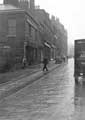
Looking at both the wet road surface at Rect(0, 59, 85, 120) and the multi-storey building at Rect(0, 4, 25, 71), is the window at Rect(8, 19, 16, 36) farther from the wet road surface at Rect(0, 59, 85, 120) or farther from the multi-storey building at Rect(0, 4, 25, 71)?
the wet road surface at Rect(0, 59, 85, 120)

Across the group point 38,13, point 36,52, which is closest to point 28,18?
point 36,52

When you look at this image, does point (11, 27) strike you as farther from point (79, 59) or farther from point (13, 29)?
point (79, 59)

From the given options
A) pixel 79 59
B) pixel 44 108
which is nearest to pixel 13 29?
pixel 79 59

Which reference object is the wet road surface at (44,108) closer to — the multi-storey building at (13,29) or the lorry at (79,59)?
the lorry at (79,59)

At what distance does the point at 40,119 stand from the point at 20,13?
29.2 m

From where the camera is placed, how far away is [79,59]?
18438mm

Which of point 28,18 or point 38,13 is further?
point 38,13

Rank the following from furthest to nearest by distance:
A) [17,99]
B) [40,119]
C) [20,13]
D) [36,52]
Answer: [36,52] < [20,13] < [17,99] < [40,119]

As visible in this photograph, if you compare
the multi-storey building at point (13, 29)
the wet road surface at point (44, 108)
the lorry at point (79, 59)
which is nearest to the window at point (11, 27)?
the multi-storey building at point (13, 29)

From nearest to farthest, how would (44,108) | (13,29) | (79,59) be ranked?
1. (44,108)
2. (79,59)
3. (13,29)

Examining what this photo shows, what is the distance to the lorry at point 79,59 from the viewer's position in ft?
59.7

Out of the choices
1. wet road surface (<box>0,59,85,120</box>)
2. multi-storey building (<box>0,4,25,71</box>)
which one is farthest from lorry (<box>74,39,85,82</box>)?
multi-storey building (<box>0,4,25,71</box>)

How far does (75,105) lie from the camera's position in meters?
9.51

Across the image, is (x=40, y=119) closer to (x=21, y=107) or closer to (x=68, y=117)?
(x=68, y=117)
